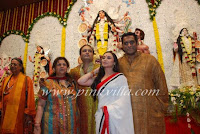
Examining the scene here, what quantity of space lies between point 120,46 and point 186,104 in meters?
1.47

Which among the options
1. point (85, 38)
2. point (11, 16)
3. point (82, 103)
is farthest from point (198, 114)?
point (11, 16)

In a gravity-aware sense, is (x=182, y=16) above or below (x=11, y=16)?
below

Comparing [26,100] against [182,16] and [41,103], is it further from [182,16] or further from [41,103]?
[182,16]

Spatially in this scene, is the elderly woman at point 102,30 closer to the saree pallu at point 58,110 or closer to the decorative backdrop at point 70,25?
the decorative backdrop at point 70,25

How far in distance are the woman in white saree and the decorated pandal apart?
123 centimetres

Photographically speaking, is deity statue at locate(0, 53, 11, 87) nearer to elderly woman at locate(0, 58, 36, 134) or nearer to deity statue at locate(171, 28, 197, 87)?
elderly woman at locate(0, 58, 36, 134)

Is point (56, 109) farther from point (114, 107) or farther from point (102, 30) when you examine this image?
point (102, 30)

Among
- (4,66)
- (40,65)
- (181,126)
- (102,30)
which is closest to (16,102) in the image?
(40,65)

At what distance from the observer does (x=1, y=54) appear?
5.71 metres

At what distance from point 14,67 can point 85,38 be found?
1.87m

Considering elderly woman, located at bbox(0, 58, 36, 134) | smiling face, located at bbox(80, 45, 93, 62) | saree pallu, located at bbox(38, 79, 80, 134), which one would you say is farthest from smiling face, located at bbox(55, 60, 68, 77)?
elderly woman, located at bbox(0, 58, 36, 134)

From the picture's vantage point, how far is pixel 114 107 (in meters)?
1.93

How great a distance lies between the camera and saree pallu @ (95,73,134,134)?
1885 millimetres

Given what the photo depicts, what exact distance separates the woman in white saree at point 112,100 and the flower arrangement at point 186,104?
1339 mm
